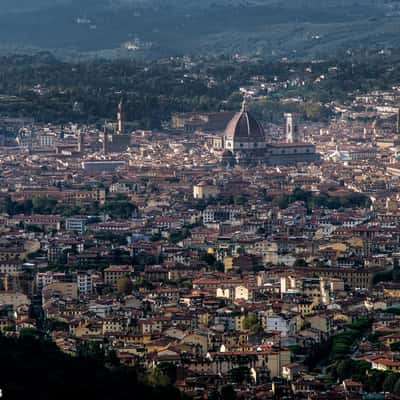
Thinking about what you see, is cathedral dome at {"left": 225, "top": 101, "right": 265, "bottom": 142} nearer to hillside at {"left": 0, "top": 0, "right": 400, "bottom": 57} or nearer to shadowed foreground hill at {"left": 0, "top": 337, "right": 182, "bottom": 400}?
hillside at {"left": 0, "top": 0, "right": 400, "bottom": 57}

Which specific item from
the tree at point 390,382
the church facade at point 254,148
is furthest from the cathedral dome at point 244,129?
the tree at point 390,382

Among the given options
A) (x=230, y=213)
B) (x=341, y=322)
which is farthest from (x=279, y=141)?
(x=341, y=322)

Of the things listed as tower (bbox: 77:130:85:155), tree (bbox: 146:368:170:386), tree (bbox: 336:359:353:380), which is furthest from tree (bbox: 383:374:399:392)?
tower (bbox: 77:130:85:155)

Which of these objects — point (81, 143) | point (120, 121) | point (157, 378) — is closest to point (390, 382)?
point (157, 378)

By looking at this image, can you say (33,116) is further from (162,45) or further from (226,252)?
(162,45)

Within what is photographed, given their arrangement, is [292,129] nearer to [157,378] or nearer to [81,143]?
[81,143]

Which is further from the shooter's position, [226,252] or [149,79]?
[149,79]

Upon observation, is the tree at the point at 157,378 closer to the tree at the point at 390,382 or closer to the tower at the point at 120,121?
the tree at the point at 390,382
